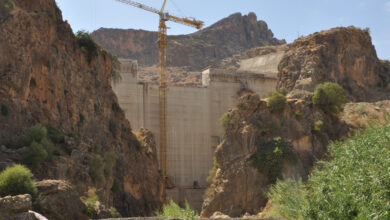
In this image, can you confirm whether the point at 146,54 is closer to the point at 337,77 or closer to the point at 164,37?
the point at 164,37

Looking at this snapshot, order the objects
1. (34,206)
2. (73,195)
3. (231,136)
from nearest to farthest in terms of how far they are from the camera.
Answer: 1. (34,206)
2. (73,195)
3. (231,136)

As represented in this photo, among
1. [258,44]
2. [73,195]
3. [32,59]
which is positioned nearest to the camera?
[73,195]

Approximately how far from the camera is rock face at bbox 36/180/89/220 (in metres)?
16.4

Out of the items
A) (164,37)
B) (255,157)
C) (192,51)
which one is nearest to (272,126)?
(255,157)

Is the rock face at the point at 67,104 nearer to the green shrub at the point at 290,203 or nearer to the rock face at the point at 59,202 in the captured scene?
the rock face at the point at 59,202

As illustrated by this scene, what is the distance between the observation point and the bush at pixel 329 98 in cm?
4194

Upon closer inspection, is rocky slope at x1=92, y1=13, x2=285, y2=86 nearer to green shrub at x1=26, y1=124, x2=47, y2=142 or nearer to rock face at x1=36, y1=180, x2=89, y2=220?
green shrub at x1=26, y1=124, x2=47, y2=142

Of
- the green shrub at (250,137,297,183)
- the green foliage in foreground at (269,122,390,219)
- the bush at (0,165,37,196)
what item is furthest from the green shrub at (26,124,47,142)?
the green shrub at (250,137,297,183)

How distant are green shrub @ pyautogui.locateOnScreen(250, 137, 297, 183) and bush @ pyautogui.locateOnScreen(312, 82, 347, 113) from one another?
5.00 meters

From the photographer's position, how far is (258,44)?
119000 mm

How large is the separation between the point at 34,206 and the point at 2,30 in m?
11.0

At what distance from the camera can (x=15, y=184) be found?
645 inches

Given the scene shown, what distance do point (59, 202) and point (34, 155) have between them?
16.3 ft

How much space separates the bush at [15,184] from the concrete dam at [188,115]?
37446mm
